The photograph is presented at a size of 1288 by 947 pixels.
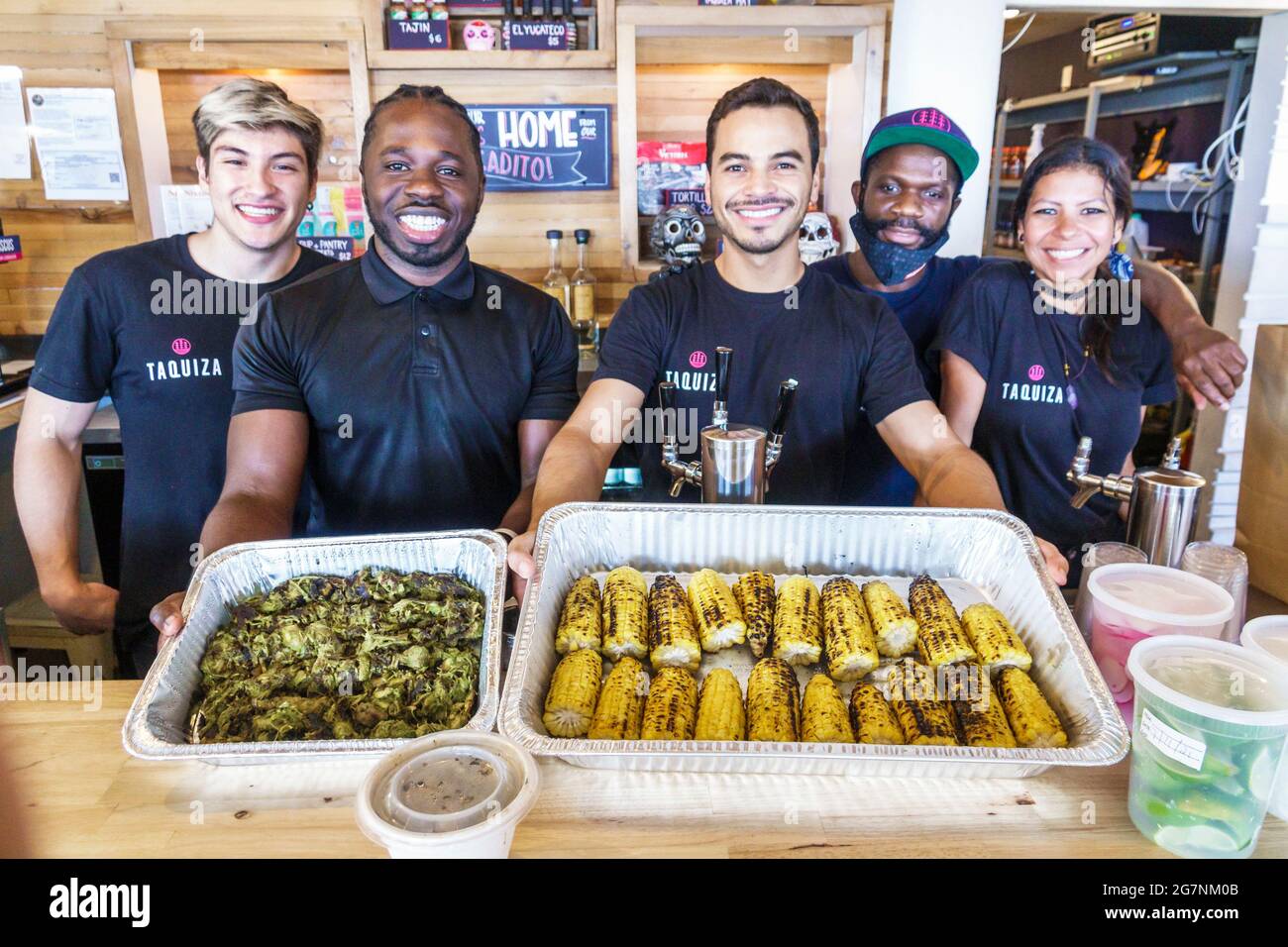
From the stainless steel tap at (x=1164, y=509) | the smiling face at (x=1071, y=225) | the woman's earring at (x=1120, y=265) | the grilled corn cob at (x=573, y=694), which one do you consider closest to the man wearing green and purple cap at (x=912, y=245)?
the woman's earring at (x=1120, y=265)

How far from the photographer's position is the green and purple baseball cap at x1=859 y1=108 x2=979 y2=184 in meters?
2.79

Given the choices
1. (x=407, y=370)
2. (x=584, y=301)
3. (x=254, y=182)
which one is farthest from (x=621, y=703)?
(x=584, y=301)

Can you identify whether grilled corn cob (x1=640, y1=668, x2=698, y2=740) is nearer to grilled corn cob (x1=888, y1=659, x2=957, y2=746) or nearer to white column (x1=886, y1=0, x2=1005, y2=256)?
grilled corn cob (x1=888, y1=659, x2=957, y2=746)

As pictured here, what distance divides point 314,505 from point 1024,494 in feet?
7.69

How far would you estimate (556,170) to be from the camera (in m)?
4.66

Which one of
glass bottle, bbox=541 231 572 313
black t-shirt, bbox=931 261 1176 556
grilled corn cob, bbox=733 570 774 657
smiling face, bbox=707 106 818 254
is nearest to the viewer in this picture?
grilled corn cob, bbox=733 570 774 657

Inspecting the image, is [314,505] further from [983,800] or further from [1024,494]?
[1024,494]

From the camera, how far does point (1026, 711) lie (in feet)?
4.79

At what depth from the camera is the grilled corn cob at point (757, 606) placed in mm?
1708

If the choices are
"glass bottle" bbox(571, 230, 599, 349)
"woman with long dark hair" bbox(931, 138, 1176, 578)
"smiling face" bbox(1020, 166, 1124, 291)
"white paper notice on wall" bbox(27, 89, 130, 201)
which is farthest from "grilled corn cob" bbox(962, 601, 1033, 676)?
"white paper notice on wall" bbox(27, 89, 130, 201)

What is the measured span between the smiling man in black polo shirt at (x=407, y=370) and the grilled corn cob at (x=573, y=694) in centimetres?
77

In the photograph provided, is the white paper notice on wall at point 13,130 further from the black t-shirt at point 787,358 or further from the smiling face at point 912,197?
the smiling face at point 912,197

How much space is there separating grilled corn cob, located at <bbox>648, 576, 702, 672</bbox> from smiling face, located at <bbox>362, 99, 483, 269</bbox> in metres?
1.28
